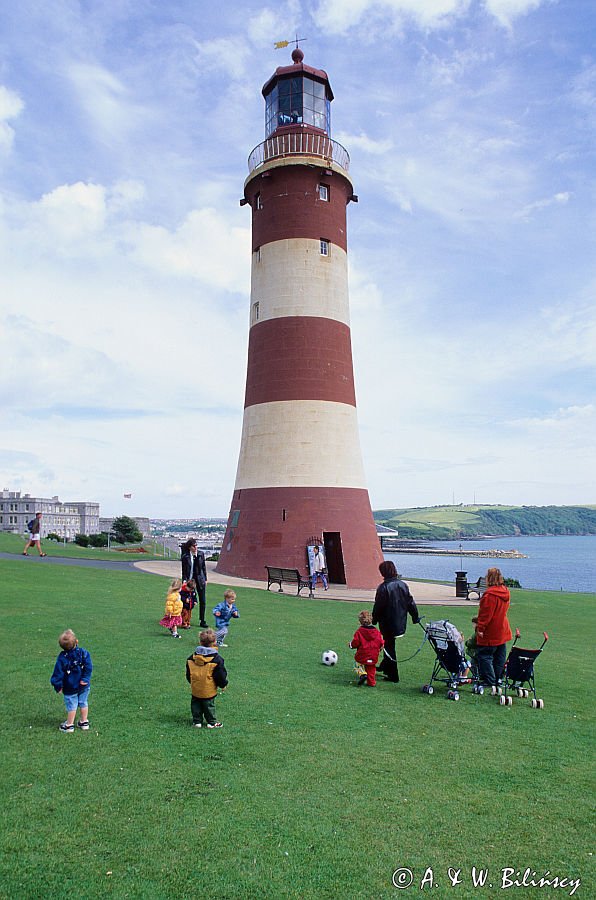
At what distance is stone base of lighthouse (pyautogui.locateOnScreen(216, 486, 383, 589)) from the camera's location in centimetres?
2469

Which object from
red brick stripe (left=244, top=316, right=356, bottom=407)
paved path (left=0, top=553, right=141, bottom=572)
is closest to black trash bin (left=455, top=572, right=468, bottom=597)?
red brick stripe (left=244, top=316, right=356, bottom=407)

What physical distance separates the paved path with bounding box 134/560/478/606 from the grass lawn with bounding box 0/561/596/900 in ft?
34.3

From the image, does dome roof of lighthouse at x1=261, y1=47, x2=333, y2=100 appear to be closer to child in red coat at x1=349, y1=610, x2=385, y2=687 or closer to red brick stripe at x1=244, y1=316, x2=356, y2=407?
red brick stripe at x1=244, y1=316, x2=356, y2=407

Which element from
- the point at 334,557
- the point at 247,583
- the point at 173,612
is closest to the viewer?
the point at 173,612

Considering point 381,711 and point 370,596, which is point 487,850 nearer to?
point 381,711

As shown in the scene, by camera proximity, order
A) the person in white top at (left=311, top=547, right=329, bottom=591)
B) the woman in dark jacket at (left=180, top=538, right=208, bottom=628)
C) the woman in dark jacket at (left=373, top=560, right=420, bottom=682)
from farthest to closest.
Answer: the person in white top at (left=311, top=547, right=329, bottom=591) → the woman in dark jacket at (left=180, top=538, right=208, bottom=628) → the woman in dark jacket at (left=373, top=560, right=420, bottom=682)

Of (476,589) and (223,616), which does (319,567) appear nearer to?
(476,589)

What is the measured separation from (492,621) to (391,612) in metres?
1.65

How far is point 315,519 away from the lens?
2480 cm

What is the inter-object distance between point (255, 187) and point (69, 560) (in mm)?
17936

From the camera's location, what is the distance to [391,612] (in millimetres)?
10023

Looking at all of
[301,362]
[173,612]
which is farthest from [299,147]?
[173,612]

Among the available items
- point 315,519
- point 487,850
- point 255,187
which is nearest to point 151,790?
A: point 487,850

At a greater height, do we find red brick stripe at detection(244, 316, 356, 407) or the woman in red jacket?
red brick stripe at detection(244, 316, 356, 407)
